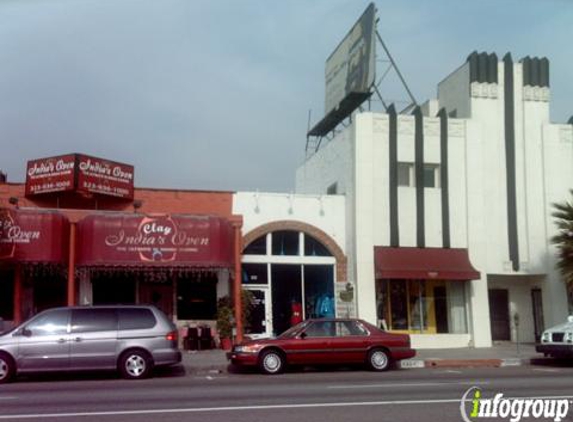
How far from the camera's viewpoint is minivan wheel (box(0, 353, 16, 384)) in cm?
1543

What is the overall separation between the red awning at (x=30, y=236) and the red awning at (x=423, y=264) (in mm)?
10542

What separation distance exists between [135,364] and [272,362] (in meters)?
3.24

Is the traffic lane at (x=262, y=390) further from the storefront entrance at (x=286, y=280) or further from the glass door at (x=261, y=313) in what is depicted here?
the storefront entrance at (x=286, y=280)

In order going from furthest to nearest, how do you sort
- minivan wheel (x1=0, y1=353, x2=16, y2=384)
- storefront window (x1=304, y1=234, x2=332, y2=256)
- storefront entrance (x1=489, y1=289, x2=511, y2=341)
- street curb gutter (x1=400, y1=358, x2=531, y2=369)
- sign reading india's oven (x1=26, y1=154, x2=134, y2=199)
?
storefront entrance (x1=489, y1=289, x2=511, y2=341)
storefront window (x1=304, y1=234, x2=332, y2=256)
sign reading india's oven (x1=26, y1=154, x2=134, y2=199)
street curb gutter (x1=400, y1=358, x2=531, y2=369)
minivan wheel (x1=0, y1=353, x2=16, y2=384)

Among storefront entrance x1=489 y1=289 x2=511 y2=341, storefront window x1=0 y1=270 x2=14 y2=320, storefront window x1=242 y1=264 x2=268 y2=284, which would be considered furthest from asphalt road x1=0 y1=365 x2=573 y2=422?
storefront entrance x1=489 y1=289 x2=511 y2=341

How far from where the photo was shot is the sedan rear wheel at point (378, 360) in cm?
1764

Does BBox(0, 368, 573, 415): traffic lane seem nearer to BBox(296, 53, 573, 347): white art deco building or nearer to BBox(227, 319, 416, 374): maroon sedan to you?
BBox(227, 319, 416, 374): maroon sedan

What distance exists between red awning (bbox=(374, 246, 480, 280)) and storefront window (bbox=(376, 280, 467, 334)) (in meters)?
0.99

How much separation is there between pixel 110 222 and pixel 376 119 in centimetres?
1009

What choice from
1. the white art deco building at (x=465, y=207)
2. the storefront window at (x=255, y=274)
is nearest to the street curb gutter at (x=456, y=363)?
the white art deco building at (x=465, y=207)

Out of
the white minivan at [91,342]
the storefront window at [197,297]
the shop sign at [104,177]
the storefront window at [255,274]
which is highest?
the shop sign at [104,177]

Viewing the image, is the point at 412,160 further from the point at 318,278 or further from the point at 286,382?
the point at 286,382

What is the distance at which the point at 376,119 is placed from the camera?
2547 centimetres

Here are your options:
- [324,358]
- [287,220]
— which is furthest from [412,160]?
[324,358]
